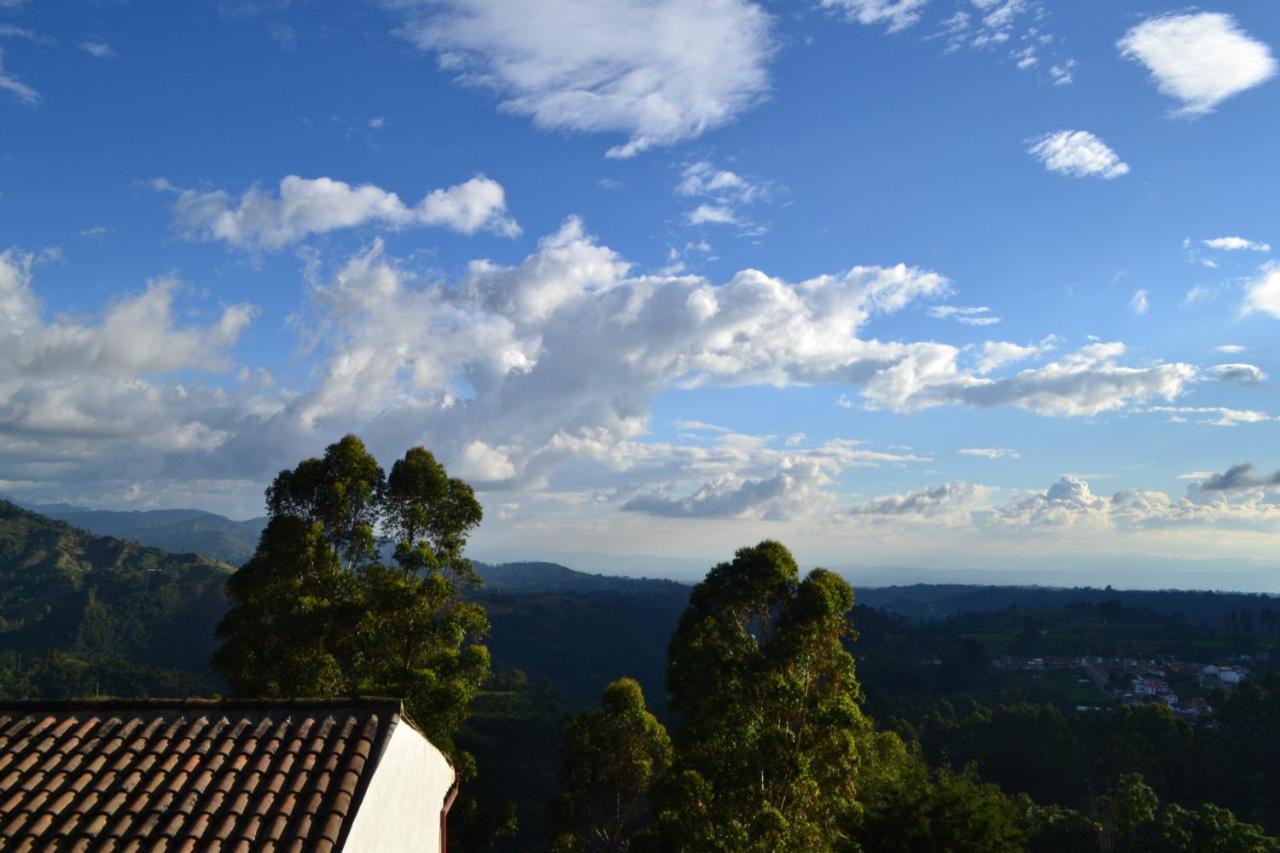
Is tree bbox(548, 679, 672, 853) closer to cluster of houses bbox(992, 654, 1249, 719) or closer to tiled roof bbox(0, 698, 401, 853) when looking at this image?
tiled roof bbox(0, 698, 401, 853)

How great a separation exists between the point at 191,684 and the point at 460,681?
467 feet

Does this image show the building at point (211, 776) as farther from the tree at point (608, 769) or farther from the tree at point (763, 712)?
the tree at point (608, 769)

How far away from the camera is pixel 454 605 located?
2064 cm

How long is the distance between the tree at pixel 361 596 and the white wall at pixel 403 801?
846 cm

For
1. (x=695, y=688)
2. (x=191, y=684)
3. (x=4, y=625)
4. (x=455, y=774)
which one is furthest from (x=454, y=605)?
(x=4, y=625)

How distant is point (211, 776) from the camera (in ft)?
23.3

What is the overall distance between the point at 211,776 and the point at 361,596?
41.8 feet

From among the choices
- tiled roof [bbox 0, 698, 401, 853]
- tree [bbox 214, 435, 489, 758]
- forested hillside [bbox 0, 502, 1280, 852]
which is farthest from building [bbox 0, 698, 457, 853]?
forested hillside [bbox 0, 502, 1280, 852]

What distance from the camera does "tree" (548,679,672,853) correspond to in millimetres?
24109

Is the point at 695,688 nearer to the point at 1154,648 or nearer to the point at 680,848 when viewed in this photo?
the point at 680,848

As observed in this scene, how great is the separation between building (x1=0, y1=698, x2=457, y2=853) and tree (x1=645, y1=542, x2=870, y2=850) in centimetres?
871

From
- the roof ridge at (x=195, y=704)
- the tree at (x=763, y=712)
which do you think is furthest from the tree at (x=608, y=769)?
the roof ridge at (x=195, y=704)

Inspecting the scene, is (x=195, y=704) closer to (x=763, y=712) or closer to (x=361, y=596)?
(x=361, y=596)

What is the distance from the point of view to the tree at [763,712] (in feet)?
51.9
